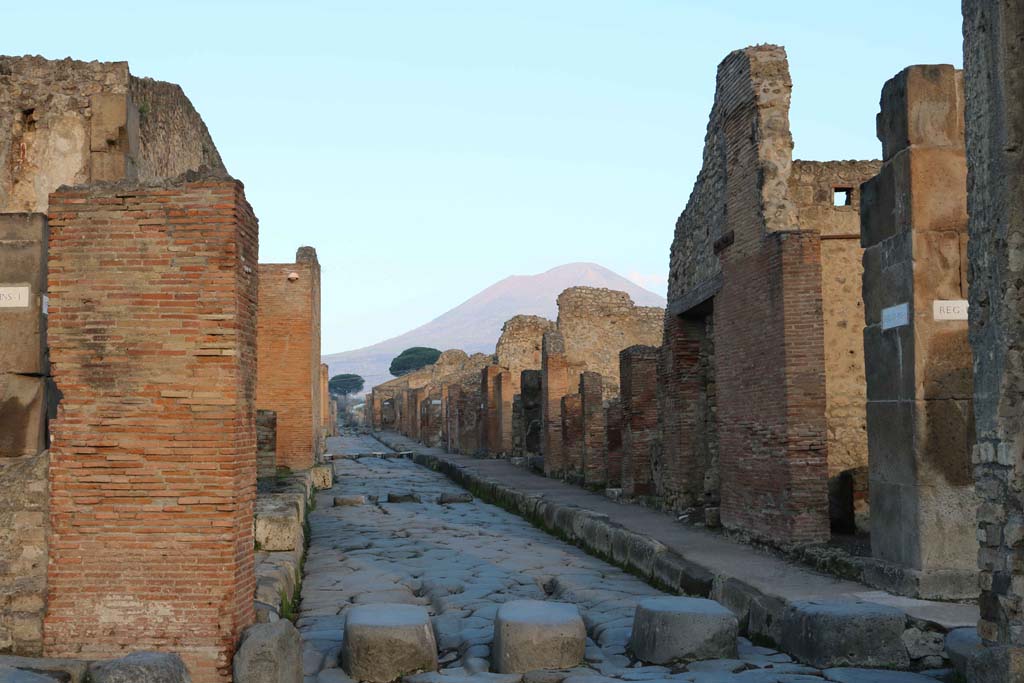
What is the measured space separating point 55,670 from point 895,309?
536 cm

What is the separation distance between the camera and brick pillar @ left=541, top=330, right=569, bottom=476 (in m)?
16.9

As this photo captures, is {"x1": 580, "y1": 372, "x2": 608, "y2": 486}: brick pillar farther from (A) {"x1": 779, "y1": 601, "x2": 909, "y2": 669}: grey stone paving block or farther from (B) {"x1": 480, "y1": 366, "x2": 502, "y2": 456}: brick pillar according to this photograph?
(A) {"x1": 779, "y1": 601, "x2": 909, "y2": 669}: grey stone paving block

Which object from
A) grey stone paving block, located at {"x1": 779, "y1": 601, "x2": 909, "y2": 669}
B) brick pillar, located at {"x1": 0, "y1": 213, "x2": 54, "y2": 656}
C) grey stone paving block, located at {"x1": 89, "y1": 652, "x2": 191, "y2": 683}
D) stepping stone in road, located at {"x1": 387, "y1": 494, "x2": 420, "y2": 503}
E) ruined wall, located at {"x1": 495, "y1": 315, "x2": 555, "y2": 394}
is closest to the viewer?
grey stone paving block, located at {"x1": 89, "y1": 652, "x2": 191, "y2": 683}

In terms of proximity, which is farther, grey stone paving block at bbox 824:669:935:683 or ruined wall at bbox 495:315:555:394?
ruined wall at bbox 495:315:555:394

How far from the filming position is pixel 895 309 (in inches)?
257

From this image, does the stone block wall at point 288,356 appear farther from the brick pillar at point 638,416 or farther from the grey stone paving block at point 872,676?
the grey stone paving block at point 872,676

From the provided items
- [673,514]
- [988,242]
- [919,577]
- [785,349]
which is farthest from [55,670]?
[673,514]

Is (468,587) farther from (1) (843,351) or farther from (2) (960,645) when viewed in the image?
(1) (843,351)

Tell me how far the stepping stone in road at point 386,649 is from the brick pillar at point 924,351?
122 inches

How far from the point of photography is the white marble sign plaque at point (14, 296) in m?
6.56

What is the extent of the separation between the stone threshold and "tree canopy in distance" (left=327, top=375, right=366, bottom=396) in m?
90.1

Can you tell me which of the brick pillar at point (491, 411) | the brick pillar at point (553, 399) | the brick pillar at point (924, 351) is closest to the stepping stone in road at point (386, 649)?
the brick pillar at point (924, 351)

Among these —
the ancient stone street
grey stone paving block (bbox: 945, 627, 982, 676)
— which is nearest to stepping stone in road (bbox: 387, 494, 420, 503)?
the ancient stone street

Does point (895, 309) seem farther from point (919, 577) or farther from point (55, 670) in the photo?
point (55, 670)
